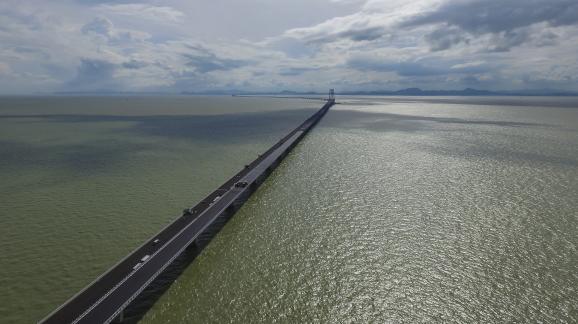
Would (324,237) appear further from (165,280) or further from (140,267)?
(140,267)

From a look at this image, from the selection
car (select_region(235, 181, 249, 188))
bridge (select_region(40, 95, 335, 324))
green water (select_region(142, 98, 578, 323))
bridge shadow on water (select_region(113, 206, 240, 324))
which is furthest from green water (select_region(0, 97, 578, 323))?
car (select_region(235, 181, 249, 188))

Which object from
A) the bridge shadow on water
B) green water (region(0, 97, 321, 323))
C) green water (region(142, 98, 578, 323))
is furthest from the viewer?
green water (region(0, 97, 321, 323))

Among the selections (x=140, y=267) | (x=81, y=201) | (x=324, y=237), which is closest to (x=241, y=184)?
(x=324, y=237)

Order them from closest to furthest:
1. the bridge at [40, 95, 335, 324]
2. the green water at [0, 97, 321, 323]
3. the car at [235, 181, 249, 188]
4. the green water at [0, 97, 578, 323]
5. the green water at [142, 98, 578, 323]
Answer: the bridge at [40, 95, 335, 324]
the green water at [142, 98, 578, 323]
the green water at [0, 97, 578, 323]
the green water at [0, 97, 321, 323]
the car at [235, 181, 249, 188]

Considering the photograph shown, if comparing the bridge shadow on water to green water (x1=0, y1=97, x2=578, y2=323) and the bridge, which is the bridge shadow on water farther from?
the bridge

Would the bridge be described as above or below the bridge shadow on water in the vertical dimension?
above

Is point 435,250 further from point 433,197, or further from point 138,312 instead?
point 138,312
